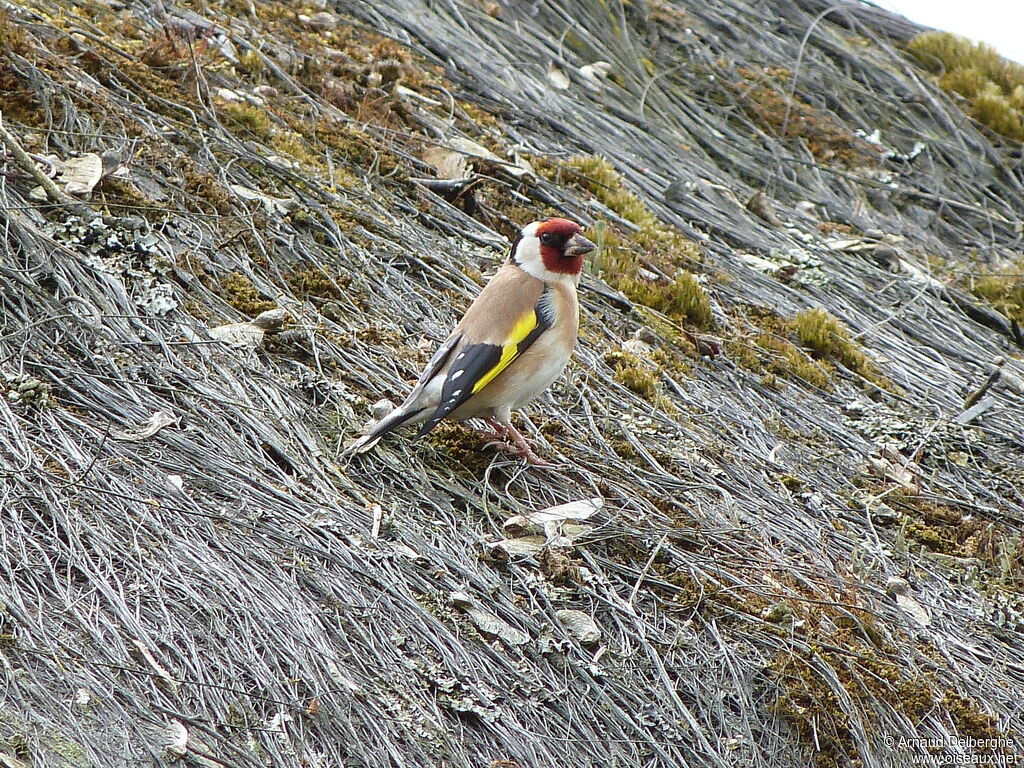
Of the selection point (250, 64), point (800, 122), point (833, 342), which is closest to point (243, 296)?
point (250, 64)

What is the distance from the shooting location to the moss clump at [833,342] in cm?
504

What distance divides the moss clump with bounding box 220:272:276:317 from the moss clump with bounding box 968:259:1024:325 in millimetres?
4046

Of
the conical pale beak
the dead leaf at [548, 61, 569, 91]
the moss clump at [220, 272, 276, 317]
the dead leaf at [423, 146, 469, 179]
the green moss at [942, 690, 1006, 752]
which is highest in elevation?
the dead leaf at [548, 61, 569, 91]

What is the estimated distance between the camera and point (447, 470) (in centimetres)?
371

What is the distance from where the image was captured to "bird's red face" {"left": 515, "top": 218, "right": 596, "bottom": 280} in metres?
4.25

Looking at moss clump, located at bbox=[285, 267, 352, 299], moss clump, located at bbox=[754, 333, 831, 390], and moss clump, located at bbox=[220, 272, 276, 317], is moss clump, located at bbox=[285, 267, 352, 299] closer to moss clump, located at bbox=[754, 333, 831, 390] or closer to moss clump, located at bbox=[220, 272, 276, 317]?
moss clump, located at bbox=[220, 272, 276, 317]

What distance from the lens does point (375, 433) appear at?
353 centimetres

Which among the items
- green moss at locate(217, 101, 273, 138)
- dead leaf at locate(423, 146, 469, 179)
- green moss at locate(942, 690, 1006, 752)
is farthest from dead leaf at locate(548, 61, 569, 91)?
green moss at locate(942, 690, 1006, 752)

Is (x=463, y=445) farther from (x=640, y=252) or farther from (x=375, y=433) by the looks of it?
(x=640, y=252)

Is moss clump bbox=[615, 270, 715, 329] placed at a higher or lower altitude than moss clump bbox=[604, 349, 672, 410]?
higher

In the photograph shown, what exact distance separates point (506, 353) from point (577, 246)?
66 centimetres

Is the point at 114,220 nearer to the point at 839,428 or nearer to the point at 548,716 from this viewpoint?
the point at 548,716

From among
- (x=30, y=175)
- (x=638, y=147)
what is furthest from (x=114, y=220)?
(x=638, y=147)

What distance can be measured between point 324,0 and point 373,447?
388 centimetres
